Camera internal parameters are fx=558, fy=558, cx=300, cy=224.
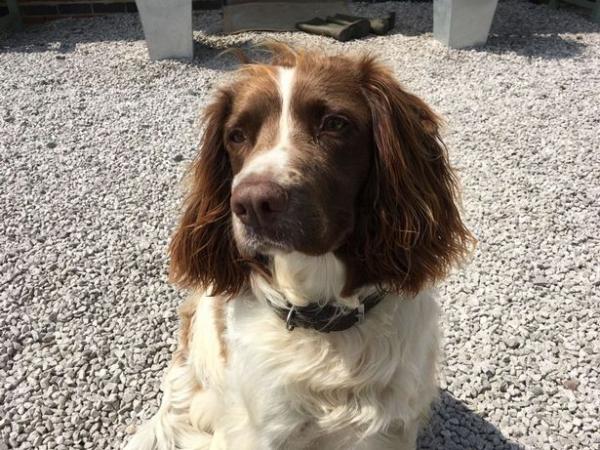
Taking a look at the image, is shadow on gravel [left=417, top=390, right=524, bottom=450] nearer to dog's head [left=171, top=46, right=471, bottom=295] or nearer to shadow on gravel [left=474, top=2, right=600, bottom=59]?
dog's head [left=171, top=46, right=471, bottom=295]

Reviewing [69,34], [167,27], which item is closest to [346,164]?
[167,27]

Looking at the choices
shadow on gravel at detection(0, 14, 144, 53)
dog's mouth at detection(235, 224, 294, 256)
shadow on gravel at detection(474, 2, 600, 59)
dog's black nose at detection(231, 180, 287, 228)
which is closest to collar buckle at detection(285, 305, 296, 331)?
dog's mouth at detection(235, 224, 294, 256)

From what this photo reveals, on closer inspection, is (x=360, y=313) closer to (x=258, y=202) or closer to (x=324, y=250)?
(x=324, y=250)

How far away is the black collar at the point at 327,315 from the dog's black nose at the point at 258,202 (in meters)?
0.47

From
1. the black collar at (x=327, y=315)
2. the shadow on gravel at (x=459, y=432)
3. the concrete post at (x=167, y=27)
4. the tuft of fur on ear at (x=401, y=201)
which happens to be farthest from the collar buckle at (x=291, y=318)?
the concrete post at (x=167, y=27)

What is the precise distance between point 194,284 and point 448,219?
98cm

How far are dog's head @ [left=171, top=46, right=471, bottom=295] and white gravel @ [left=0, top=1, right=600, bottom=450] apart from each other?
1250mm

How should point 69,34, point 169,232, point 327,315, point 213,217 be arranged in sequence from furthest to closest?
1. point 69,34
2. point 169,232
3. point 213,217
4. point 327,315

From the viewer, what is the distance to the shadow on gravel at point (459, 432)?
2.58 m

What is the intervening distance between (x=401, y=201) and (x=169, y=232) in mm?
2646

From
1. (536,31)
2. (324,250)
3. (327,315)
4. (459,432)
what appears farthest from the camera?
(536,31)

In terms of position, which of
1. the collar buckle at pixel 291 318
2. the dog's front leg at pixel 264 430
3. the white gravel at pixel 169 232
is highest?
the collar buckle at pixel 291 318

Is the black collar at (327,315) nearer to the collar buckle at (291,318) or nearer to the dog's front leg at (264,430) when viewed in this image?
the collar buckle at (291,318)

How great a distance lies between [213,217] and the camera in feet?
6.47
